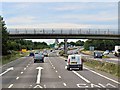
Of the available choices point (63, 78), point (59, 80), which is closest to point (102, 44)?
point (63, 78)

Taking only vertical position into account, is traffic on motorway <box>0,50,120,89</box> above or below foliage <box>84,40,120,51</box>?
above

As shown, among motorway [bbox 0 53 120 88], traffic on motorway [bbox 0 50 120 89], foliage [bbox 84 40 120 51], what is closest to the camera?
motorway [bbox 0 53 120 88]

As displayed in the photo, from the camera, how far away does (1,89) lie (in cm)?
2102

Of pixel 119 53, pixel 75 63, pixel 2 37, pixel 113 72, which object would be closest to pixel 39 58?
pixel 2 37

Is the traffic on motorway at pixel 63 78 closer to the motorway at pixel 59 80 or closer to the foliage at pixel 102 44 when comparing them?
the motorway at pixel 59 80

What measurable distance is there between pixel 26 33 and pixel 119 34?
22.4 meters

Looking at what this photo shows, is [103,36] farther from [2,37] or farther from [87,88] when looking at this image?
[87,88]

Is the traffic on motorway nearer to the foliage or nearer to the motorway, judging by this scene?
the motorway

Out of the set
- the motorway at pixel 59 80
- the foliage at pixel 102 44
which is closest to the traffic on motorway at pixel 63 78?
the motorway at pixel 59 80

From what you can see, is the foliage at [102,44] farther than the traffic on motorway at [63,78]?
Yes

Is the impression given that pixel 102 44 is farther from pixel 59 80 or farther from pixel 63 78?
pixel 59 80

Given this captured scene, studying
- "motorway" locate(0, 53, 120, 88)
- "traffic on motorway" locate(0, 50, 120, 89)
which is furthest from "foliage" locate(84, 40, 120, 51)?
"motorway" locate(0, 53, 120, 88)

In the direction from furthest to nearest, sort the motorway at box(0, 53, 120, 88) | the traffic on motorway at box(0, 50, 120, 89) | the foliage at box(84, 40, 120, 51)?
the foliage at box(84, 40, 120, 51) < the traffic on motorway at box(0, 50, 120, 89) < the motorway at box(0, 53, 120, 88)

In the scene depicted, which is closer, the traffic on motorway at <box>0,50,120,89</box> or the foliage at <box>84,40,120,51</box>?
the traffic on motorway at <box>0,50,120,89</box>
